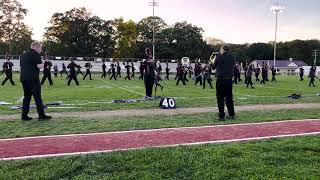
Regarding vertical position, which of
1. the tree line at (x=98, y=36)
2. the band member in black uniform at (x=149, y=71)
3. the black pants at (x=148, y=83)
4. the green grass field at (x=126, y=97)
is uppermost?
the tree line at (x=98, y=36)

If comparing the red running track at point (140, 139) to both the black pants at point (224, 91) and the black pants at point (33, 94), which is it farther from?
the black pants at point (33, 94)

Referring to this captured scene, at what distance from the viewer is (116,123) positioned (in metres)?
10.2

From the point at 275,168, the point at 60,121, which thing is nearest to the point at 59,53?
the point at 60,121

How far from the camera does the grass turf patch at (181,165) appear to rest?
5.69 m

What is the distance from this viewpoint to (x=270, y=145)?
7438mm

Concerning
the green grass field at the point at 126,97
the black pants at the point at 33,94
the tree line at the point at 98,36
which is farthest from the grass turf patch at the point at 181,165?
the tree line at the point at 98,36

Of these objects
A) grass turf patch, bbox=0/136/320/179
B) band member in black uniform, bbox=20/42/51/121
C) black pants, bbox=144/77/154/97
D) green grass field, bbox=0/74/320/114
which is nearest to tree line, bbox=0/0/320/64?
green grass field, bbox=0/74/320/114

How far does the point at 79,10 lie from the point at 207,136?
90.5 meters

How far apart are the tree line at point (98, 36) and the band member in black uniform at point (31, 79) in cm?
8005

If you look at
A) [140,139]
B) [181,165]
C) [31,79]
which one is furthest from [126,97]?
[181,165]

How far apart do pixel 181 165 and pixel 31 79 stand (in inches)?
242

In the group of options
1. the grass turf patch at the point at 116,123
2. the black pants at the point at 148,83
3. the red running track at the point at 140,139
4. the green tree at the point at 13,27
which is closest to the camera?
the red running track at the point at 140,139

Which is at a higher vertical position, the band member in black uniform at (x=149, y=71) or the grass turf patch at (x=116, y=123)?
the band member in black uniform at (x=149, y=71)

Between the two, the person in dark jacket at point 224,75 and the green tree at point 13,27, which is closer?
the person in dark jacket at point 224,75
